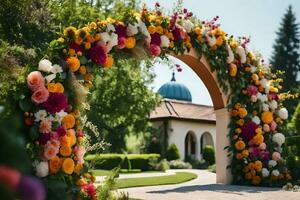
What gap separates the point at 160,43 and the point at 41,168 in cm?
388

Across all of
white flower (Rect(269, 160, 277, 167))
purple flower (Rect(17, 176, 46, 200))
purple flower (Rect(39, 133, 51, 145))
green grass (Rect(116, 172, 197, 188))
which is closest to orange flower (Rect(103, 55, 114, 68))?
purple flower (Rect(39, 133, 51, 145))

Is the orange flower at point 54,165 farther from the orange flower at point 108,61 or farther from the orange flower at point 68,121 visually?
the orange flower at point 108,61

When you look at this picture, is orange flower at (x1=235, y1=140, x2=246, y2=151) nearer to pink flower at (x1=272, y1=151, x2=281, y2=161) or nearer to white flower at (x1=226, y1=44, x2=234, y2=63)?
pink flower at (x1=272, y1=151, x2=281, y2=161)

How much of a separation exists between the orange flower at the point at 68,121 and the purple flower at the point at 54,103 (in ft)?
0.86

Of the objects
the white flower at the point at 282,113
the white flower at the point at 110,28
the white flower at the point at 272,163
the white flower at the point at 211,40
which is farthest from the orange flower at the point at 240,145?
the white flower at the point at 110,28

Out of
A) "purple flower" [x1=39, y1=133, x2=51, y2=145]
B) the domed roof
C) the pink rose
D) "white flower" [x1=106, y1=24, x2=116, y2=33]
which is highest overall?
the domed roof

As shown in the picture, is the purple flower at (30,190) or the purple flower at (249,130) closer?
the purple flower at (30,190)

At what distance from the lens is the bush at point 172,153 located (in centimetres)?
2964

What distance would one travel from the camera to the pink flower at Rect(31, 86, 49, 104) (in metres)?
5.95

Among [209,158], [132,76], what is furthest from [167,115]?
[132,76]

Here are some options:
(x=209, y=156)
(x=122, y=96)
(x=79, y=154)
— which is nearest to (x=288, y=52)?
(x=209, y=156)

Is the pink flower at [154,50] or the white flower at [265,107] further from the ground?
the pink flower at [154,50]

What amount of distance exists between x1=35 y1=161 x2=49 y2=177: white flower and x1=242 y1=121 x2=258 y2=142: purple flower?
247 inches

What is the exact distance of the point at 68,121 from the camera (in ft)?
20.8
